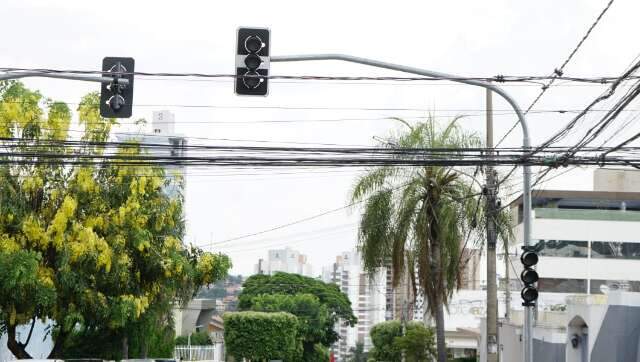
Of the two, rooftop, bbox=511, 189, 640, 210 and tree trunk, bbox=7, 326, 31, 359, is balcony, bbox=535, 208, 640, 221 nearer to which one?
rooftop, bbox=511, 189, 640, 210

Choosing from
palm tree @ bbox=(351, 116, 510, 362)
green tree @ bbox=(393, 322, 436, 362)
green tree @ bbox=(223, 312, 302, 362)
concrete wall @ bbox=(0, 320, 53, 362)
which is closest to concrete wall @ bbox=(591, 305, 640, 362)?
palm tree @ bbox=(351, 116, 510, 362)

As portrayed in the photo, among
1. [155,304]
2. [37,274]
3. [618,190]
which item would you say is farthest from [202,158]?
[618,190]

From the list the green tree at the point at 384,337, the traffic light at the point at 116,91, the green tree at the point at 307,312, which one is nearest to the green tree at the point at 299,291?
the green tree at the point at 307,312

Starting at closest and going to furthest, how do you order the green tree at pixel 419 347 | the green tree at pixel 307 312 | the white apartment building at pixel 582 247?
the green tree at pixel 419 347 < the white apartment building at pixel 582 247 < the green tree at pixel 307 312

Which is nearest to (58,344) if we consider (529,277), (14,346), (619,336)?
(14,346)

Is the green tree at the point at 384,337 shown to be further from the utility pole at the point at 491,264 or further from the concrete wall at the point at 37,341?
the utility pole at the point at 491,264

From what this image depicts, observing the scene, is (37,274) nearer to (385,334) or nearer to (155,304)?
(155,304)

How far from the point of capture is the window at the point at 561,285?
69250mm

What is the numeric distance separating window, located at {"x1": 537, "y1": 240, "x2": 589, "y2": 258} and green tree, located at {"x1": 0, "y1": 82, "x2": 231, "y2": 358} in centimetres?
4441

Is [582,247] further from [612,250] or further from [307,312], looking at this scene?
[307,312]

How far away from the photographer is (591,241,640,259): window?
227 ft

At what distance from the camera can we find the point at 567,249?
69.3 metres

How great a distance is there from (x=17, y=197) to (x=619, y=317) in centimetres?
1562

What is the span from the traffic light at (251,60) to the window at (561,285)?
5722 cm
